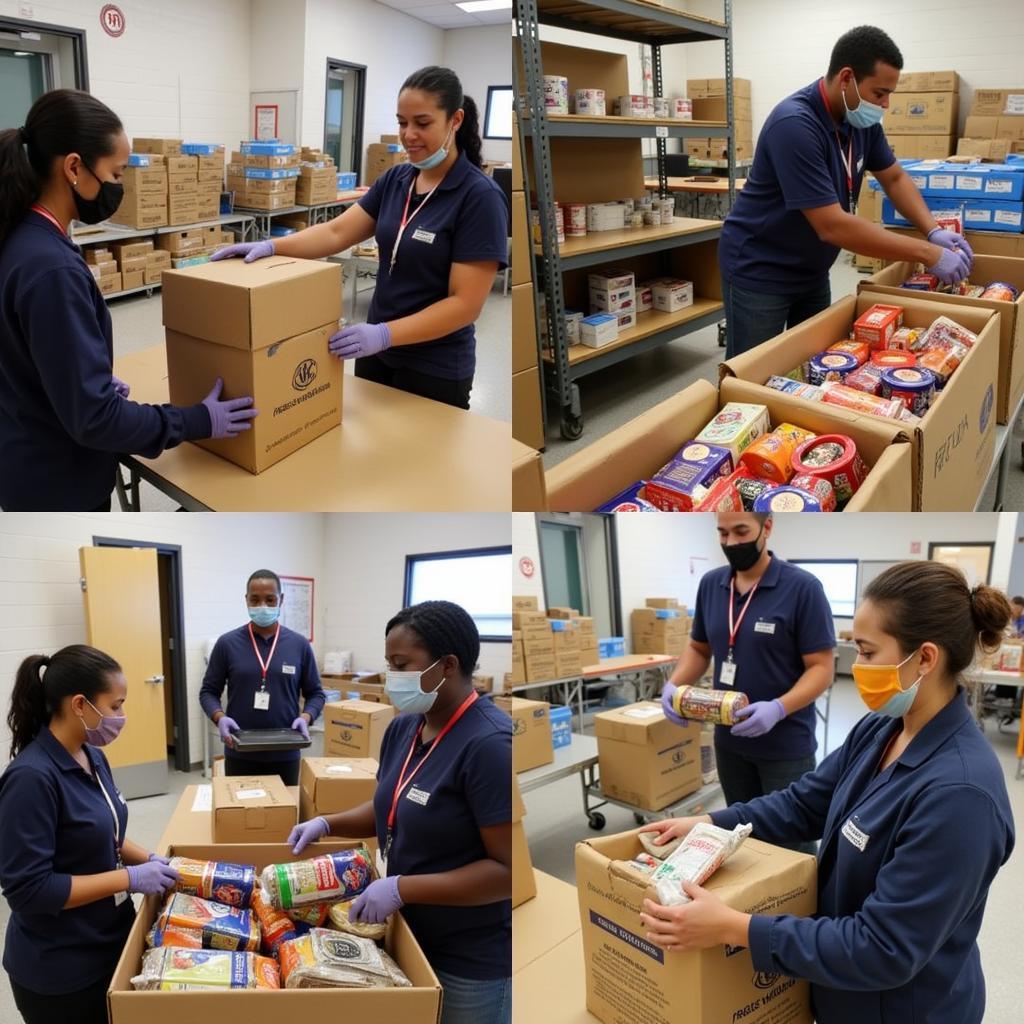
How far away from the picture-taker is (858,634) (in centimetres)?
139

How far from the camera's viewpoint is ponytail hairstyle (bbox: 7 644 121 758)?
1.79m

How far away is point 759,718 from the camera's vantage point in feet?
7.25

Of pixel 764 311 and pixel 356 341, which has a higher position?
pixel 764 311

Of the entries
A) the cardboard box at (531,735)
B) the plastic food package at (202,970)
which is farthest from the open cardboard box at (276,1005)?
the cardboard box at (531,735)

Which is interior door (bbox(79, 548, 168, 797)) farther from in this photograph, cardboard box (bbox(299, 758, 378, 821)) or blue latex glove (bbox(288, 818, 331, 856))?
blue latex glove (bbox(288, 818, 331, 856))

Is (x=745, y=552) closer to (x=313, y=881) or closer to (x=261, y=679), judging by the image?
(x=313, y=881)

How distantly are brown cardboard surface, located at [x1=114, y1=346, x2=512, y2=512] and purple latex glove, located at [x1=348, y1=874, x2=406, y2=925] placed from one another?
724 mm

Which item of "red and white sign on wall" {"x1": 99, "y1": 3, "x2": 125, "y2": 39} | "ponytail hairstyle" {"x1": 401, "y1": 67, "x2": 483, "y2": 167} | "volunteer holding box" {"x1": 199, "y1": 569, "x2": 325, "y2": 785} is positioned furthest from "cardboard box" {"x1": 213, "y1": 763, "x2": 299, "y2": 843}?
"red and white sign on wall" {"x1": 99, "y1": 3, "x2": 125, "y2": 39}

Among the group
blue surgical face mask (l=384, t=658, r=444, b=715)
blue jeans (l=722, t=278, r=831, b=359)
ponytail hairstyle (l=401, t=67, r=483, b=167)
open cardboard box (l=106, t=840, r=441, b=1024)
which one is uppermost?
ponytail hairstyle (l=401, t=67, r=483, b=167)

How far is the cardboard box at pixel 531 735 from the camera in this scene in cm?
335

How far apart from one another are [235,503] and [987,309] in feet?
7.67

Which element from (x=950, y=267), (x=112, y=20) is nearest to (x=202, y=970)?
(x=950, y=267)

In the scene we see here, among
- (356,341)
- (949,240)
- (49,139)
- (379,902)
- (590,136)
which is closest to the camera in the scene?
(379,902)

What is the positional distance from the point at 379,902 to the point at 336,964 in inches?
5.6
